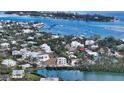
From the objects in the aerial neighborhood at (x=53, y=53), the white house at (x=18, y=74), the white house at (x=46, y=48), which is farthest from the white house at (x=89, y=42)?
the white house at (x=18, y=74)

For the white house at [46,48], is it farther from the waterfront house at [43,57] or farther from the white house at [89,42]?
the white house at [89,42]

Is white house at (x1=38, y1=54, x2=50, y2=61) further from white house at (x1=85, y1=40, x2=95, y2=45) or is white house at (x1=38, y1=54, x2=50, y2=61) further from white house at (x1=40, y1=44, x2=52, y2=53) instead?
white house at (x1=85, y1=40, x2=95, y2=45)

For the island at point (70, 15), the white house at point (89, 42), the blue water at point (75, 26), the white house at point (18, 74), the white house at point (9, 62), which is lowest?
the white house at point (18, 74)

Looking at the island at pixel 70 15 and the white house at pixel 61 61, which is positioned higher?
the island at pixel 70 15

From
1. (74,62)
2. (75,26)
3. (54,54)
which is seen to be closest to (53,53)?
(54,54)

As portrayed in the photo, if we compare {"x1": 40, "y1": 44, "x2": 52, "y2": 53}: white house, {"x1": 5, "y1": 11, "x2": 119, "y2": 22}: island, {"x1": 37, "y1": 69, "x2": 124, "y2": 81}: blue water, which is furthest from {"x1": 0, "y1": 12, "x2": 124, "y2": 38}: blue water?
{"x1": 37, "y1": 69, "x2": 124, "y2": 81}: blue water

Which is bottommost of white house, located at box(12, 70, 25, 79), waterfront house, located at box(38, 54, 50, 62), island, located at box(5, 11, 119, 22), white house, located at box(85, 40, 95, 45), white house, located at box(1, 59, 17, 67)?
white house, located at box(12, 70, 25, 79)

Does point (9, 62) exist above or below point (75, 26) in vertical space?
below

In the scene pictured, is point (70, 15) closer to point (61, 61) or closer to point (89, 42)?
point (89, 42)

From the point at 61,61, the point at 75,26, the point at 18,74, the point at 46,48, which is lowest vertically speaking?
the point at 18,74
